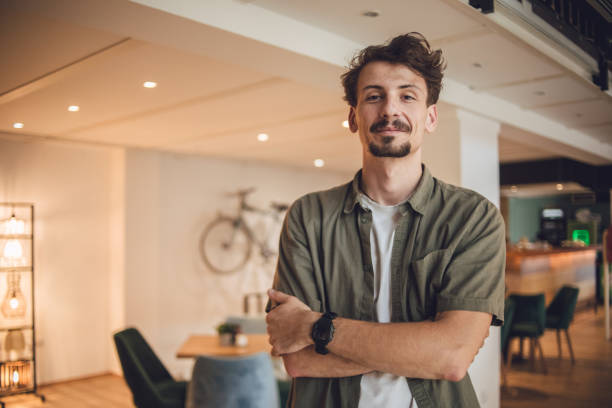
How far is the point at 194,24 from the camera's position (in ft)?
8.14

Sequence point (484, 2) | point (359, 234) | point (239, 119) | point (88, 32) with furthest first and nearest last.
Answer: point (239, 119) < point (88, 32) < point (484, 2) < point (359, 234)

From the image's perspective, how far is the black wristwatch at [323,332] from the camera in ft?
4.45

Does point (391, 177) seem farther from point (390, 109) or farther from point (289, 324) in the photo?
point (289, 324)

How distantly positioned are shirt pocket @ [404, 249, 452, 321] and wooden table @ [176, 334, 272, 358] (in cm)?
→ 331

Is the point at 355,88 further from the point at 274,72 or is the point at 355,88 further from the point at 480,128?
the point at 480,128

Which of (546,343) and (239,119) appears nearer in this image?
(239,119)

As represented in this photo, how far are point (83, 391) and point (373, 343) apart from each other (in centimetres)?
566

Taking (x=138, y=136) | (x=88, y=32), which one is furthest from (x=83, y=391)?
(x=88, y=32)

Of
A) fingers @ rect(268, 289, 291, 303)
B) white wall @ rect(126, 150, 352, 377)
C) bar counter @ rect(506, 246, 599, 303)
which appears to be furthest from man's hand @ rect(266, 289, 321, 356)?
bar counter @ rect(506, 246, 599, 303)

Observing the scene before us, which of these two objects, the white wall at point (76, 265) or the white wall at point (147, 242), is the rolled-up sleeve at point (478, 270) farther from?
the white wall at point (76, 265)

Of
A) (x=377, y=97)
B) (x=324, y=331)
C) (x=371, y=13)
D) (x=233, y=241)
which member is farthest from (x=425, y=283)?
(x=233, y=241)

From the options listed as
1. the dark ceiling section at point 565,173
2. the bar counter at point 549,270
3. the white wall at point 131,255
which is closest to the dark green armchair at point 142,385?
the white wall at point 131,255

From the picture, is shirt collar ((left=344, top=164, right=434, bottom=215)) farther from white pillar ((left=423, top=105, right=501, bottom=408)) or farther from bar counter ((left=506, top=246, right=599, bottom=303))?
bar counter ((left=506, top=246, right=599, bottom=303))

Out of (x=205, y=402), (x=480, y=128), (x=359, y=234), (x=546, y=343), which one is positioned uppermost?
(x=480, y=128)
